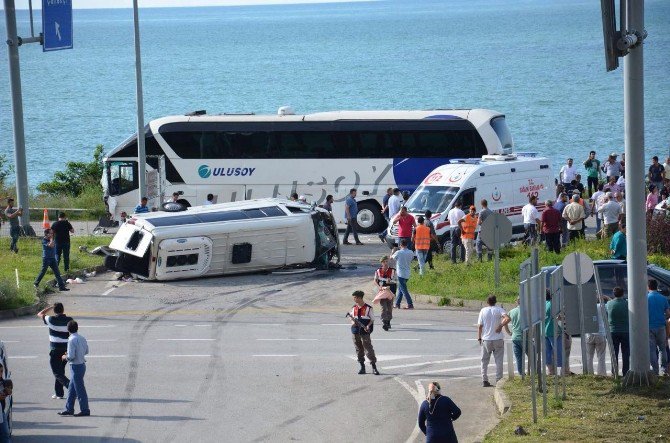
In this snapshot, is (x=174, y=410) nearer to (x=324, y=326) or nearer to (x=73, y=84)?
(x=324, y=326)

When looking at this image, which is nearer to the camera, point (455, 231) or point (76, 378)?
point (76, 378)

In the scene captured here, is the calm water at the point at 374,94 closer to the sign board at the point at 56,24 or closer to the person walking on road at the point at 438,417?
the sign board at the point at 56,24

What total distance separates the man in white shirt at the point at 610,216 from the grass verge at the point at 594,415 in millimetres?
14101

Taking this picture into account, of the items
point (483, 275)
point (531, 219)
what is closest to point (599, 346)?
point (483, 275)

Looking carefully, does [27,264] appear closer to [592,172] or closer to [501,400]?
[501,400]

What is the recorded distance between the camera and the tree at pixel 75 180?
165 ft

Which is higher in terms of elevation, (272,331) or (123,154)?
(123,154)

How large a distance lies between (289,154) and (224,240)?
9893 millimetres

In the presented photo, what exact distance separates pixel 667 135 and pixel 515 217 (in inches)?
2208

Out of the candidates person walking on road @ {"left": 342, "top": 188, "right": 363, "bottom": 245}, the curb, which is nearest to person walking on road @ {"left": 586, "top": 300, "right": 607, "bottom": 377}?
the curb

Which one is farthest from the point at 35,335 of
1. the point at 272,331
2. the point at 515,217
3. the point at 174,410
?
the point at 515,217

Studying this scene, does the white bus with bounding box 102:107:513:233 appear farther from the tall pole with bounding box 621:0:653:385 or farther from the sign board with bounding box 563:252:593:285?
the sign board with bounding box 563:252:593:285

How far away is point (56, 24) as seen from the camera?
118 ft

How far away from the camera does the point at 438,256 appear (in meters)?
31.7
